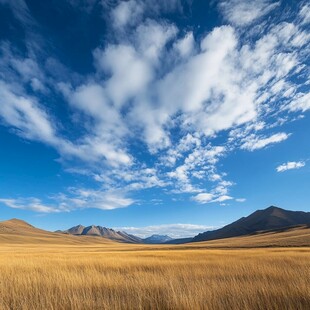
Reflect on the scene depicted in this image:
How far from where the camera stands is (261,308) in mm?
6477

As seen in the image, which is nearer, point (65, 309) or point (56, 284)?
point (65, 309)

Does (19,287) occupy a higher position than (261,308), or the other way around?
(19,287)

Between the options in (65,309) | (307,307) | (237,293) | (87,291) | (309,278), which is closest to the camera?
(307,307)

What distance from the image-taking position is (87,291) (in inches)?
348

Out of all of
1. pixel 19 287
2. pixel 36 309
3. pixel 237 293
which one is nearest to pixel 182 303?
pixel 237 293

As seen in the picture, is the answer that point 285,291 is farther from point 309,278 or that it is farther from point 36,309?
point 36,309

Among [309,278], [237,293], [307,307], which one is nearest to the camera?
[307,307]

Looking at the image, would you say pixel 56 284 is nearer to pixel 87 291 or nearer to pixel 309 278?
pixel 87 291

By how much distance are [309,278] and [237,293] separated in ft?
12.1

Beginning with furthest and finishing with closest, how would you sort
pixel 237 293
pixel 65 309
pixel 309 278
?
pixel 309 278
pixel 237 293
pixel 65 309

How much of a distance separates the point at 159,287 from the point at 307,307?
441cm

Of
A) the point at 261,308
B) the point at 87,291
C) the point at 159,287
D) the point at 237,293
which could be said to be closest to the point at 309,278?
the point at 237,293

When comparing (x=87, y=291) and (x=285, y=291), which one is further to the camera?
(x=87, y=291)

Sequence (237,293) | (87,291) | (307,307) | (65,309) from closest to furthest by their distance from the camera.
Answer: (307,307), (65,309), (237,293), (87,291)
